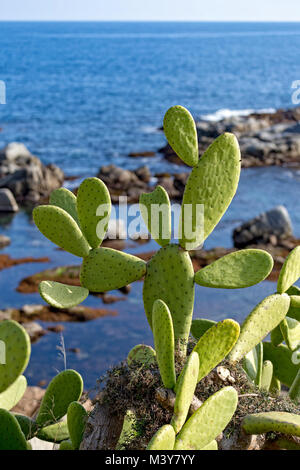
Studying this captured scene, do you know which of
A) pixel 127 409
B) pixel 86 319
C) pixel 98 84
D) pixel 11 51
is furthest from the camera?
pixel 11 51

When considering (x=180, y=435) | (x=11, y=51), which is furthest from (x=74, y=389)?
(x=11, y=51)

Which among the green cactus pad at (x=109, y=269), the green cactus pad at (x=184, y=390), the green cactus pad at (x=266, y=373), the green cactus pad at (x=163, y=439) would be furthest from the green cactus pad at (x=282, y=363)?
the green cactus pad at (x=163, y=439)

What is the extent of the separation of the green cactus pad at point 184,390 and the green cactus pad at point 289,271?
2.54 ft

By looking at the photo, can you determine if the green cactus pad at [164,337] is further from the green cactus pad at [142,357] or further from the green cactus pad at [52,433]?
the green cactus pad at [52,433]

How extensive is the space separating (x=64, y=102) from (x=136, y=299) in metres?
52.0

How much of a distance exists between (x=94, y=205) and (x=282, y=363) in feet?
5.16

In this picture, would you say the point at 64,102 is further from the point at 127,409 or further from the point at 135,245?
the point at 127,409

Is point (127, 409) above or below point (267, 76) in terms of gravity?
above

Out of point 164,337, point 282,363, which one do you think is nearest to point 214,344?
point 164,337

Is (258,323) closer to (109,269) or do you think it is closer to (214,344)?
(214,344)

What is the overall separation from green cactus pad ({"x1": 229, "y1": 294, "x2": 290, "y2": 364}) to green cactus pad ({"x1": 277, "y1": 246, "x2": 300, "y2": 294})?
0.15 ft

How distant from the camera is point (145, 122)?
46281 mm

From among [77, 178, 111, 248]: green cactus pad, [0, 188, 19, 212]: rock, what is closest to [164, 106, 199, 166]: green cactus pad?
[77, 178, 111, 248]: green cactus pad

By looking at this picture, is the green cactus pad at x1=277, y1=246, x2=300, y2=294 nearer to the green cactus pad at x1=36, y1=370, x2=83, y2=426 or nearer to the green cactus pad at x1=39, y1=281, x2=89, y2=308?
the green cactus pad at x1=39, y1=281, x2=89, y2=308
